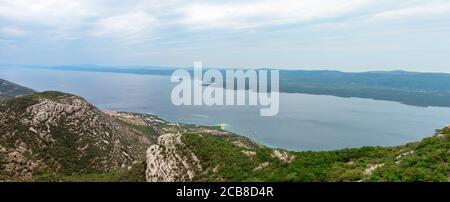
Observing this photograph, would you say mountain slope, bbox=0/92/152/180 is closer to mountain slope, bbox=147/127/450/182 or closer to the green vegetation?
mountain slope, bbox=147/127/450/182

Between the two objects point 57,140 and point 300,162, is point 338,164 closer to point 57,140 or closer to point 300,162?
point 300,162

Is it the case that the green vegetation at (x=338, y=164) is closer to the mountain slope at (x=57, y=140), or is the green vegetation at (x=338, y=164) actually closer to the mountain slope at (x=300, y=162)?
the mountain slope at (x=300, y=162)

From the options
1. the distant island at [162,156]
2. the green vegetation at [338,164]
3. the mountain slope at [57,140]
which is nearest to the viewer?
the green vegetation at [338,164]

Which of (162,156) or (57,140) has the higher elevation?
(162,156)

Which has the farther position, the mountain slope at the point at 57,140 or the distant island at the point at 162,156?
the mountain slope at the point at 57,140

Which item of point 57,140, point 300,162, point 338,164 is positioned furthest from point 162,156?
point 57,140

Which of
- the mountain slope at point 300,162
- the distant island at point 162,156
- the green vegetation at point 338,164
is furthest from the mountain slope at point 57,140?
the green vegetation at point 338,164

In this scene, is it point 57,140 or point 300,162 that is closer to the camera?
point 300,162

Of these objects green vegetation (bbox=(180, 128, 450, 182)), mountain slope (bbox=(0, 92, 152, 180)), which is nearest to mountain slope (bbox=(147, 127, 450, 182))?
green vegetation (bbox=(180, 128, 450, 182))

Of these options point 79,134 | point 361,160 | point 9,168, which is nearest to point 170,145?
point 361,160
